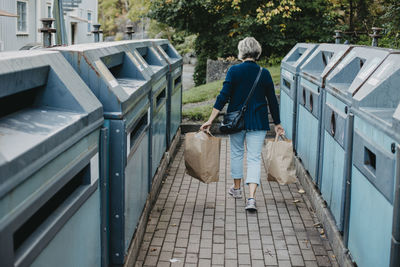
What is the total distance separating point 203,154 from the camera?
5094 millimetres

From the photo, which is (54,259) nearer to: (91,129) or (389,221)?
(91,129)

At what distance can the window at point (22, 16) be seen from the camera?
2073 cm

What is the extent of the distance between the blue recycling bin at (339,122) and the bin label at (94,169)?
1777 mm

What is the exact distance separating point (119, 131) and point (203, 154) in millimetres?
2098

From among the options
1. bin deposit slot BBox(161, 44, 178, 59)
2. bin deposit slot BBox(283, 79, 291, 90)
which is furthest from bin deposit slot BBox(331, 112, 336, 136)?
bin deposit slot BBox(161, 44, 178, 59)

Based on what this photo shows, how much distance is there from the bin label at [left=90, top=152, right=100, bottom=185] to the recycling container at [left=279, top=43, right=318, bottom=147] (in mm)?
4057

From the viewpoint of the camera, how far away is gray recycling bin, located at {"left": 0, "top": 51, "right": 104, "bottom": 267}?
1.74m

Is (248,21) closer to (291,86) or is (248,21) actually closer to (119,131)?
(291,86)

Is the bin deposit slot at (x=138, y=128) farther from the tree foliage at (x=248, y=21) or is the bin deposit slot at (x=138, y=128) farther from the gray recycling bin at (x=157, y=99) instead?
the tree foliage at (x=248, y=21)

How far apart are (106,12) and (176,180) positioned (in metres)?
44.3

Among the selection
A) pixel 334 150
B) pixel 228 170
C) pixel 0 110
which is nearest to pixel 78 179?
pixel 0 110

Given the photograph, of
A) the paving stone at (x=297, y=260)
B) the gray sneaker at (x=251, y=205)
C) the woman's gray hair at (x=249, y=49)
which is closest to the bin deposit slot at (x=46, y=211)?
the paving stone at (x=297, y=260)

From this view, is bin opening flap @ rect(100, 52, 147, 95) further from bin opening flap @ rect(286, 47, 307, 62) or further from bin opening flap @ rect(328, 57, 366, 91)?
bin opening flap @ rect(286, 47, 307, 62)

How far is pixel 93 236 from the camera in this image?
283 centimetres
